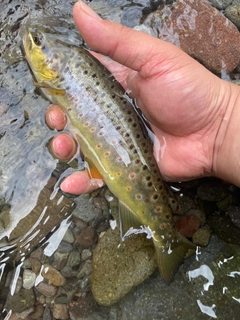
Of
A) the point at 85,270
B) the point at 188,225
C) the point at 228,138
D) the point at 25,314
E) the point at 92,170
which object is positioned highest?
the point at 228,138

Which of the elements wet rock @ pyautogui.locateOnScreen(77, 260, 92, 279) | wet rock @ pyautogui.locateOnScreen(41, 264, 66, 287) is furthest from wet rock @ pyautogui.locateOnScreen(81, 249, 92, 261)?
wet rock @ pyautogui.locateOnScreen(41, 264, 66, 287)

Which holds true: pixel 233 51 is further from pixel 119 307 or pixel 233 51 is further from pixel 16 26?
pixel 119 307

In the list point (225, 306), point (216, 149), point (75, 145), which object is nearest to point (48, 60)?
point (75, 145)

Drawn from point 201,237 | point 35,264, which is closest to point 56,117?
point 35,264

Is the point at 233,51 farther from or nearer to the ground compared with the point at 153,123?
farther from the ground

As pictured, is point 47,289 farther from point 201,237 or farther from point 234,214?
point 234,214

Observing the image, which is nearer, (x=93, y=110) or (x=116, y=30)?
(x=116, y=30)
